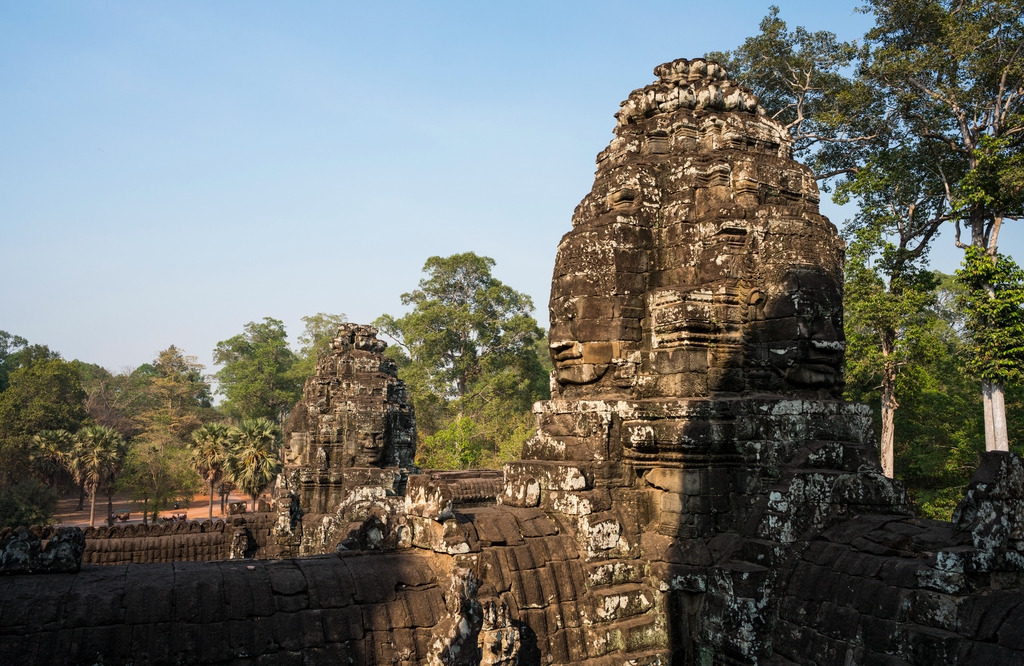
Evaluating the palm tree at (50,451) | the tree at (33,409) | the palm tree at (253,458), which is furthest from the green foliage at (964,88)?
the tree at (33,409)

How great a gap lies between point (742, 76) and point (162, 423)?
3960cm

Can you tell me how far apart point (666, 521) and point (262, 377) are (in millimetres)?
47283

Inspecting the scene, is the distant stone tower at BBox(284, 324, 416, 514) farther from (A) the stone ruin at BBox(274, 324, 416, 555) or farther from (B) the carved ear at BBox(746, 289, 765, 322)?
(B) the carved ear at BBox(746, 289, 765, 322)

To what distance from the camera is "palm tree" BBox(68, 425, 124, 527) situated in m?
28.7

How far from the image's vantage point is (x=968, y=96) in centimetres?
1580

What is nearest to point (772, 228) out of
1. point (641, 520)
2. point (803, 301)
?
point (803, 301)

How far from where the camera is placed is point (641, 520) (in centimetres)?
542

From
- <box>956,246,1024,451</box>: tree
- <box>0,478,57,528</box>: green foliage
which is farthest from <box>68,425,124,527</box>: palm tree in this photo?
<box>956,246,1024,451</box>: tree

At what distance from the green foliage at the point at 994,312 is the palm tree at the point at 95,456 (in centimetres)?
3083

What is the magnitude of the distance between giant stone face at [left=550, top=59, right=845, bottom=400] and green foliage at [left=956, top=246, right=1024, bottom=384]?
33.2 feet

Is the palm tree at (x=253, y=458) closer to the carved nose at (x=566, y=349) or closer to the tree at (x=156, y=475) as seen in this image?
the tree at (x=156, y=475)

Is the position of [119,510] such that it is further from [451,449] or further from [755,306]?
[755,306]

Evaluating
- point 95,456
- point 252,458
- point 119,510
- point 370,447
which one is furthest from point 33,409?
point 370,447

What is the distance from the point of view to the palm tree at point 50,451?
32.0 metres
